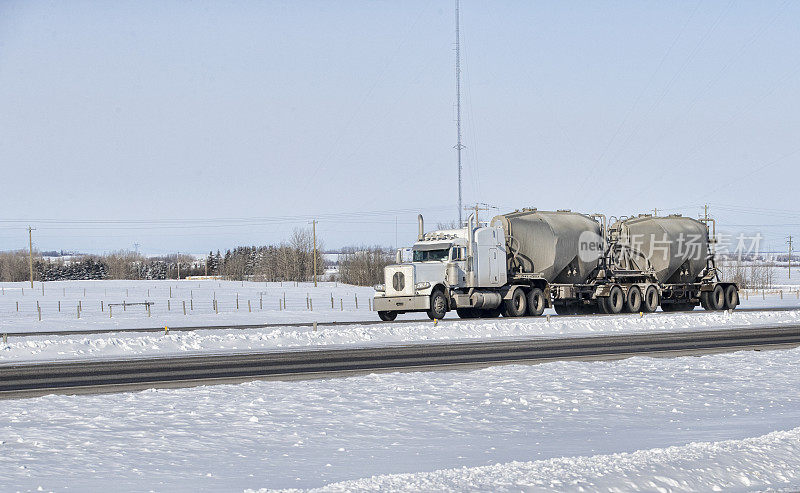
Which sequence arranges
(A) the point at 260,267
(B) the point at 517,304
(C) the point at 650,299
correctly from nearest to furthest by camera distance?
(B) the point at 517,304, (C) the point at 650,299, (A) the point at 260,267

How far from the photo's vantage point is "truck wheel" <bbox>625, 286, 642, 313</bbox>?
1576 inches

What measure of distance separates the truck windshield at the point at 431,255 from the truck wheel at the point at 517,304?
149 inches

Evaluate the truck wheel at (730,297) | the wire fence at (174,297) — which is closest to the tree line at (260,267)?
the wire fence at (174,297)

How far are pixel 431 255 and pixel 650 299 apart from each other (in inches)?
465

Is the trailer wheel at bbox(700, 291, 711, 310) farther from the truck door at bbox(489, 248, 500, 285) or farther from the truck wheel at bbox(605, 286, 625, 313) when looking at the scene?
the truck door at bbox(489, 248, 500, 285)

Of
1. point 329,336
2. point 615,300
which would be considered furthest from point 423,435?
point 615,300

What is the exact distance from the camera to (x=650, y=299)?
40.9 m

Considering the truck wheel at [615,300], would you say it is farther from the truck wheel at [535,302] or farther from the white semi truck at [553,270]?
the truck wheel at [535,302]

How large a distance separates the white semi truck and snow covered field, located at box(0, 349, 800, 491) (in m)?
18.9

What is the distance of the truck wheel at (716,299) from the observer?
43266 millimetres

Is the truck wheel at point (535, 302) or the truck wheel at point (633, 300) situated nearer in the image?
the truck wheel at point (535, 302)

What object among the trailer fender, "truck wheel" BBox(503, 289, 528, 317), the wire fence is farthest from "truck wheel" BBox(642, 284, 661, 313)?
the wire fence

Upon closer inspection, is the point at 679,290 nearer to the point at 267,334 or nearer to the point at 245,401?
the point at 267,334

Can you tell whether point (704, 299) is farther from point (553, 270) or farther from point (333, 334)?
point (333, 334)
